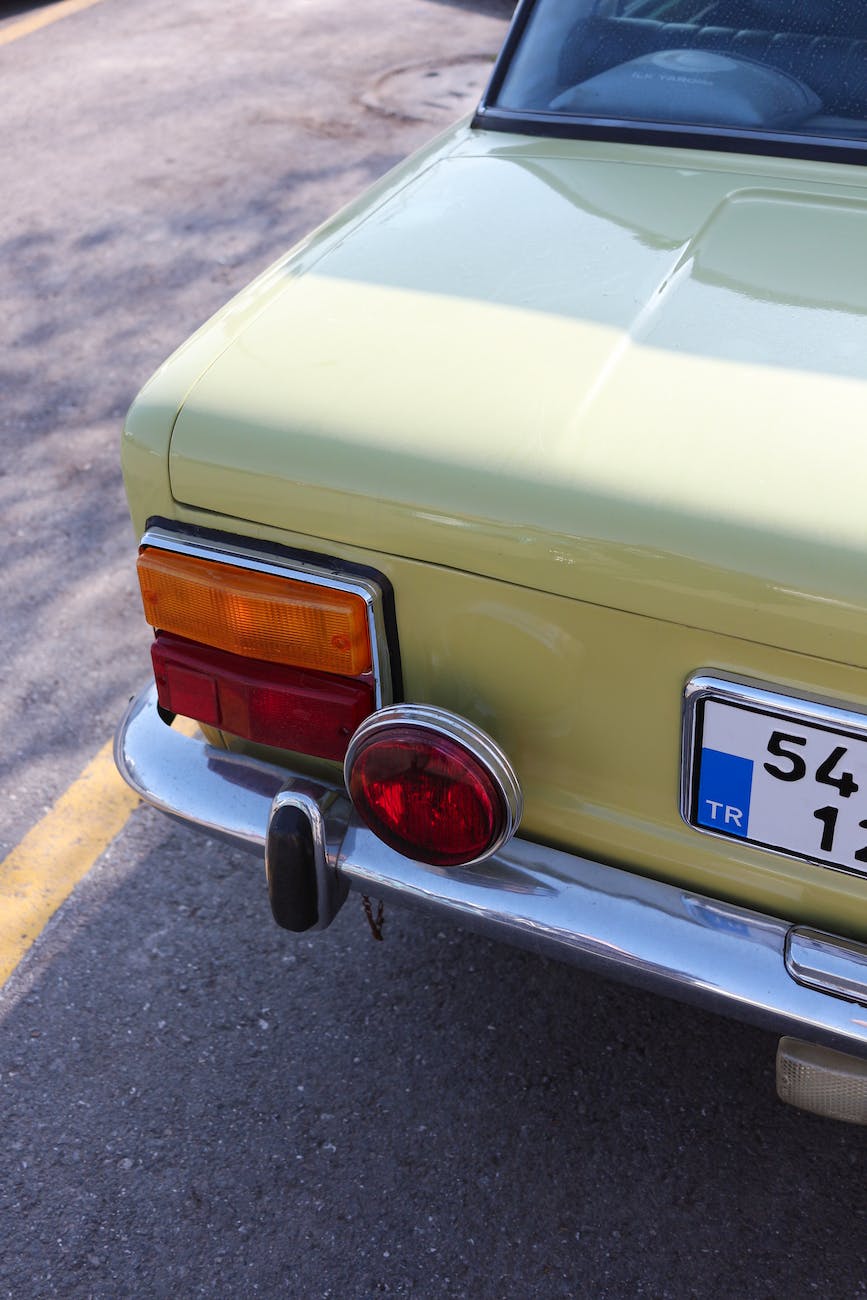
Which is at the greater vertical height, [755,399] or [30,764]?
[755,399]

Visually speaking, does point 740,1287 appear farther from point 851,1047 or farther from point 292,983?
point 292,983

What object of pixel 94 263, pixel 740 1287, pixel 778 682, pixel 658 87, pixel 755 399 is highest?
pixel 658 87

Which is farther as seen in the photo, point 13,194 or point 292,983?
point 13,194

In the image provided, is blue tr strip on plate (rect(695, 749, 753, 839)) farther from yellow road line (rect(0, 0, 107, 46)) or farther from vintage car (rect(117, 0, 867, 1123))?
yellow road line (rect(0, 0, 107, 46))

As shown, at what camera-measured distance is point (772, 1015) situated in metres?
1.50

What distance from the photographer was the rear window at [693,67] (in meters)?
2.14

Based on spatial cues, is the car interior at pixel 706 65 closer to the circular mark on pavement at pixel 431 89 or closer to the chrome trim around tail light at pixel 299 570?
the chrome trim around tail light at pixel 299 570

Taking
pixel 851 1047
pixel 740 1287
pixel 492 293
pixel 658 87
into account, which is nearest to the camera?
pixel 851 1047

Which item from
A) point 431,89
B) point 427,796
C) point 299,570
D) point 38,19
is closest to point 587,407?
point 299,570

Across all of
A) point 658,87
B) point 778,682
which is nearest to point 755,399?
point 778,682

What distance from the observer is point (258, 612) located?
5.24 ft

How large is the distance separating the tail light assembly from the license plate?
0.44 meters

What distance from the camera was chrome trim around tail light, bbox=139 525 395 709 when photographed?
1545 millimetres

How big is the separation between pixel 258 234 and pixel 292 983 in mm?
4216
